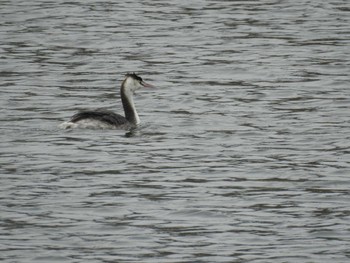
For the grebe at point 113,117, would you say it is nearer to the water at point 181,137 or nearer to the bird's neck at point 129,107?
the bird's neck at point 129,107

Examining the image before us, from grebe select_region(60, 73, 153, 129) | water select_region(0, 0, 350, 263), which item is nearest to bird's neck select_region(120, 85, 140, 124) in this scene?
grebe select_region(60, 73, 153, 129)

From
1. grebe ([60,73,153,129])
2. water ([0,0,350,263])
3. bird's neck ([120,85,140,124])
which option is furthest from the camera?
bird's neck ([120,85,140,124])

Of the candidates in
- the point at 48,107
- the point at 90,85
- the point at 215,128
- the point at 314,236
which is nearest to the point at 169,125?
the point at 215,128

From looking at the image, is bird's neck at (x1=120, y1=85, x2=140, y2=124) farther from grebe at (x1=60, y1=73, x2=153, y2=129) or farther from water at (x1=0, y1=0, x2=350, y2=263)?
water at (x1=0, y1=0, x2=350, y2=263)

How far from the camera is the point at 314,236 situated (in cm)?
1422

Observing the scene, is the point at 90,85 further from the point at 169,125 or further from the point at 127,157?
the point at 127,157

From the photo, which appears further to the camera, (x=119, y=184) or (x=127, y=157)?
(x=127, y=157)

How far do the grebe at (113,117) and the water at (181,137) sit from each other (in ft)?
0.61

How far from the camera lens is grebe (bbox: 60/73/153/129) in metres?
20.6

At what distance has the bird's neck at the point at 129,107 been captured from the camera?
2180cm

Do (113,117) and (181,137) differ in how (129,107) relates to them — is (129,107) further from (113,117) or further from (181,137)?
(181,137)

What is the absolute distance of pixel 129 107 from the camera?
72.2 ft

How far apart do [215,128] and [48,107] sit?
11.2 feet

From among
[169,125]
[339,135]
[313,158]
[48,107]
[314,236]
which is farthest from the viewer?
[48,107]
